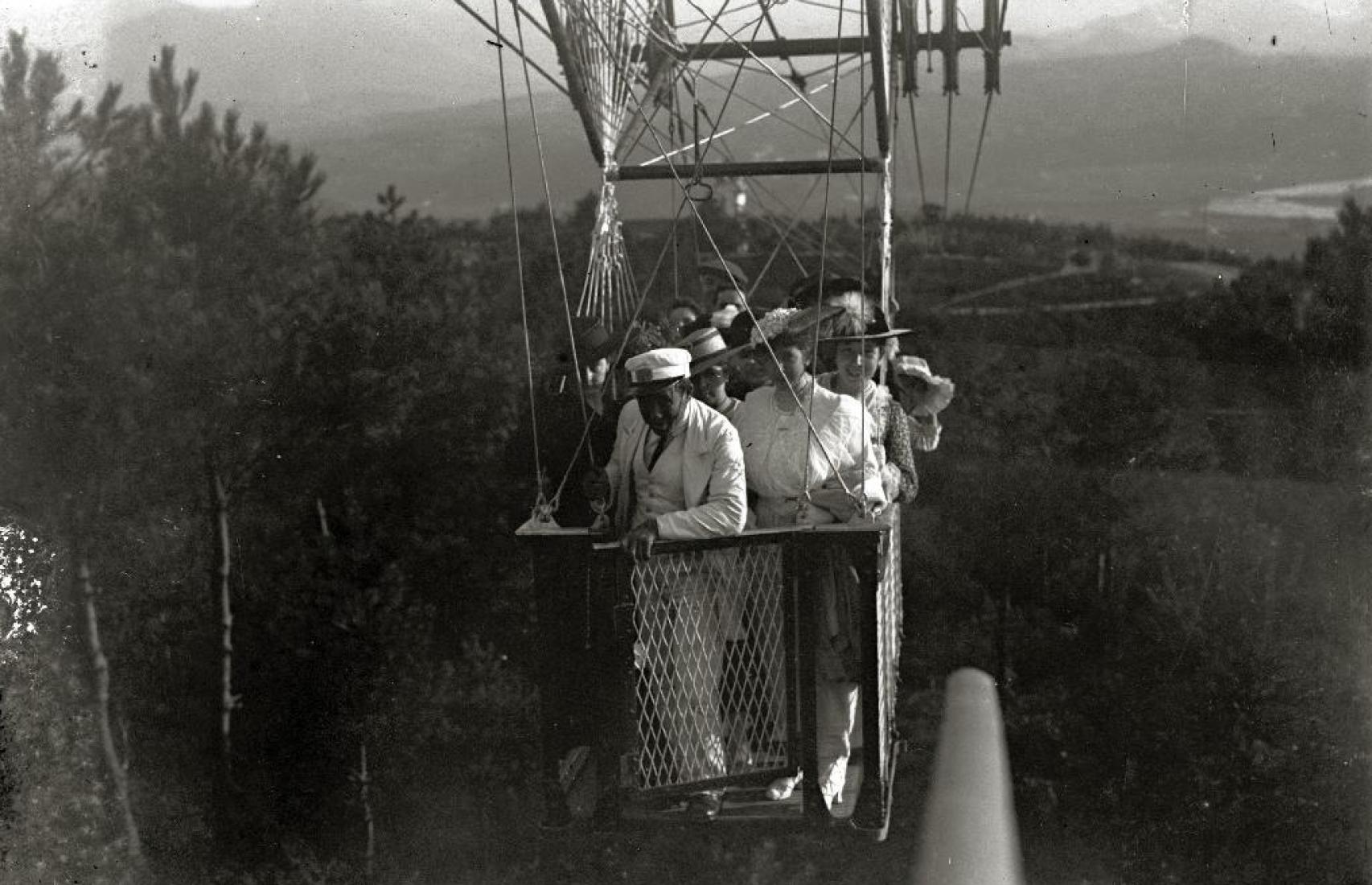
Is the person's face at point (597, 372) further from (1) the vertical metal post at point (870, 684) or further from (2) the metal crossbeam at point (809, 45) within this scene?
(2) the metal crossbeam at point (809, 45)

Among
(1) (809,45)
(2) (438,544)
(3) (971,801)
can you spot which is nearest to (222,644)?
(2) (438,544)

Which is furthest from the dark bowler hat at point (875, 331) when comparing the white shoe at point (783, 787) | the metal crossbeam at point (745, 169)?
the white shoe at point (783, 787)

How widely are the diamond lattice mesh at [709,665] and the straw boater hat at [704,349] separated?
0.67 metres

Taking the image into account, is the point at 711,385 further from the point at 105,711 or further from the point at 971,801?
the point at 971,801

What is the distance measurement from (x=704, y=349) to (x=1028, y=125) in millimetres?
56237

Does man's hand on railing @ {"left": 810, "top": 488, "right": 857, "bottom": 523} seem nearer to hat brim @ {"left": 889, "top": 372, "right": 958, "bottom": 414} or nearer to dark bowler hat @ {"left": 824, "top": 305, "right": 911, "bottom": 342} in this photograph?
dark bowler hat @ {"left": 824, "top": 305, "right": 911, "bottom": 342}

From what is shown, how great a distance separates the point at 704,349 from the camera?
203 inches

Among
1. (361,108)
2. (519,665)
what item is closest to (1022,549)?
(519,665)

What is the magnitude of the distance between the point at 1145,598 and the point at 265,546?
17.2m

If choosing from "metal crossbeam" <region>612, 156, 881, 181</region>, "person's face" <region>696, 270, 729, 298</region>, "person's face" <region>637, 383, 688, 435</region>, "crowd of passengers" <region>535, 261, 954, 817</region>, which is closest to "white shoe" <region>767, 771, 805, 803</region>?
"crowd of passengers" <region>535, 261, 954, 817</region>

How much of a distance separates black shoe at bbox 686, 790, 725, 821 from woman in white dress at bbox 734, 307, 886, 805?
1.40ft

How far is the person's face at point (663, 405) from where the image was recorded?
15.3 ft

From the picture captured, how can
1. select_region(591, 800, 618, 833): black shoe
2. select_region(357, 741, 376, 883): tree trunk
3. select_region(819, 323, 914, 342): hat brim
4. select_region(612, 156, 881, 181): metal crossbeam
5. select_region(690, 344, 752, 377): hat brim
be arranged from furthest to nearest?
select_region(357, 741, 376, 883): tree trunk → select_region(612, 156, 881, 181): metal crossbeam → select_region(819, 323, 914, 342): hat brim → select_region(690, 344, 752, 377): hat brim → select_region(591, 800, 618, 833): black shoe

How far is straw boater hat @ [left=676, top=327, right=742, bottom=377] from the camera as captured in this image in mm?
5016
